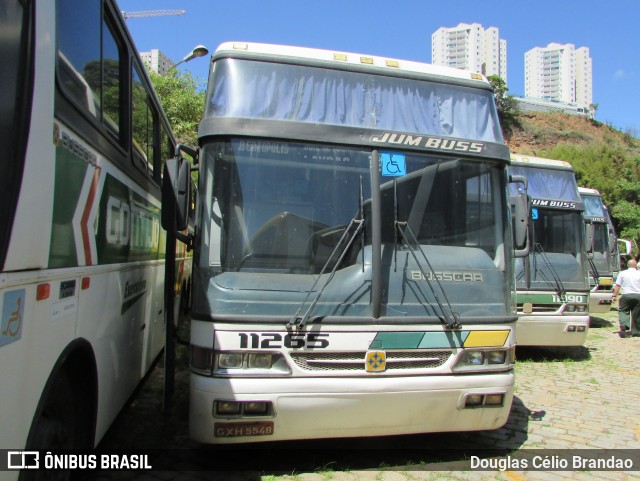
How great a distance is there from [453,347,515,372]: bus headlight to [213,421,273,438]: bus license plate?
1492 millimetres

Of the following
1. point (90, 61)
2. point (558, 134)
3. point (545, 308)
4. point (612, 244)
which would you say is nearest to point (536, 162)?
point (545, 308)

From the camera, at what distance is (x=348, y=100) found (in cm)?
417

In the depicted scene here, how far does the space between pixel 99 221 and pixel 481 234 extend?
2996 mm

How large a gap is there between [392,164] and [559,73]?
139 m

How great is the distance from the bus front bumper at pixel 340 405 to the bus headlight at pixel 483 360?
2.3 inches

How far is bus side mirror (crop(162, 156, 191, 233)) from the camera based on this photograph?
3723 millimetres

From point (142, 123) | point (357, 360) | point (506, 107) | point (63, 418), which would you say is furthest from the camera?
point (506, 107)

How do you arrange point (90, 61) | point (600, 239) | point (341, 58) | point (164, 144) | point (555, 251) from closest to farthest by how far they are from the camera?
point (90, 61) → point (341, 58) → point (164, 144) → point (555, 251) → point (600, 239)

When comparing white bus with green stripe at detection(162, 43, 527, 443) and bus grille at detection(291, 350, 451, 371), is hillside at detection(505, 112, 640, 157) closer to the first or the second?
white bus with green stripe at detection(162, 43, 527, 443)

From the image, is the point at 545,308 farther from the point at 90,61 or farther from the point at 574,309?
the point at 90,61

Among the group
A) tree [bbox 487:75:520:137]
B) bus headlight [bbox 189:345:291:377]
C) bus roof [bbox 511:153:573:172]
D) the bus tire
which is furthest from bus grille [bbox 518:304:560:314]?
tree [bbox 487:75:520:137]

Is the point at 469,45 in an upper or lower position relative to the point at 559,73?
upper

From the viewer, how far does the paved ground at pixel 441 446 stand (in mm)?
4027

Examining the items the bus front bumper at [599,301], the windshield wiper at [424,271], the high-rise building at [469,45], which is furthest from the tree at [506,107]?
the windshield wiper at [424,271]
